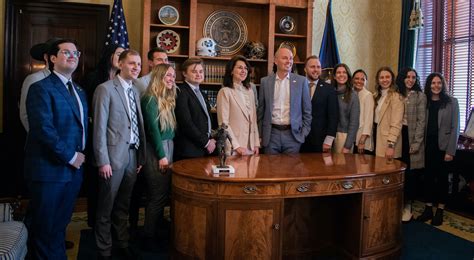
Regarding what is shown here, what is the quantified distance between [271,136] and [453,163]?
96.9 inches

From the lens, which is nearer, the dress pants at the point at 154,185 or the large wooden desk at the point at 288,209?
the large wooden desk at the point at 288,209

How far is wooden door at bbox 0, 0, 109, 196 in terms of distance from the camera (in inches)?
180

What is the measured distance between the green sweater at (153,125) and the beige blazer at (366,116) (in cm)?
216

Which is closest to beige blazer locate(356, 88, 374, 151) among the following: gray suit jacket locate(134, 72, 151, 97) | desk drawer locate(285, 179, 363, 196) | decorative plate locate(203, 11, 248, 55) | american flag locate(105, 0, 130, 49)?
desk drawer locate(285, 179, 363, 196)

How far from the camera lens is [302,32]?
555 centimetres

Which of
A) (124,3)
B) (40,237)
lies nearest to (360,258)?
(40,237)

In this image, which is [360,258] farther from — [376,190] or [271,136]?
[271,136]

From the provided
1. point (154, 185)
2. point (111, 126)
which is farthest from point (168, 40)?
point (111, 126)

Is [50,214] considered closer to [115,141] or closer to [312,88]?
[115,141]

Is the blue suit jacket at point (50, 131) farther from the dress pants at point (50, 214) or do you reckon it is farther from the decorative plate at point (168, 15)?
the decorative plate at point (168, 15)

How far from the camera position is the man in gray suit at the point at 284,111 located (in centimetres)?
362

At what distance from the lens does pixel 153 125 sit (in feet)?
9.86

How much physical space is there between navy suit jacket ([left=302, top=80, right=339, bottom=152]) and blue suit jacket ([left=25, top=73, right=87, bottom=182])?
7.41 ft

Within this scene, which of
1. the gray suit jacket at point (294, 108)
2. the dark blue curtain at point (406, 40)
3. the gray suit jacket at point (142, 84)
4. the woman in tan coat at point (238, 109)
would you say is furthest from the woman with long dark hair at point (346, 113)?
the dark blue curtain at point (406, 40)
